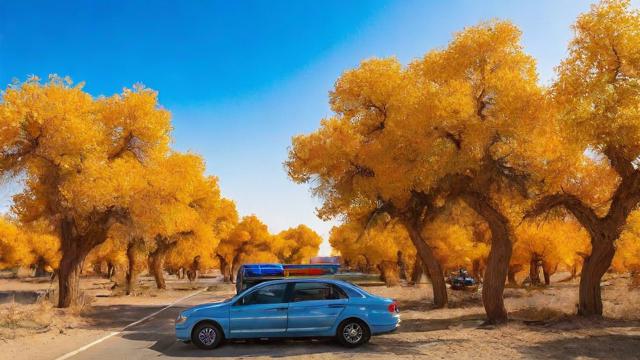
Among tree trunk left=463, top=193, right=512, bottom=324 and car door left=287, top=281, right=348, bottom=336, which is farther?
tree trunk left=463, top=193, right=512, bottom=324

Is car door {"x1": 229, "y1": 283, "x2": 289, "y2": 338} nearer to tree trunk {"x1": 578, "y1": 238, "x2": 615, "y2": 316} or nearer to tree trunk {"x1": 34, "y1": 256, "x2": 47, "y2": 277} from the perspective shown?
tree trunk {"x1": 578, "y1": 238, "x2": 615, "y2": 316}

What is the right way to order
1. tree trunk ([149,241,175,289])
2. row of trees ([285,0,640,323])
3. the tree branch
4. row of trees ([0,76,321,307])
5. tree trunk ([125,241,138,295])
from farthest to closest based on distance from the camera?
tree trunk ([149,241,175,289])
tree trunk ([125,241,138,295])
row of trees ([0,76,321,307])
the tree branch
row of trees ([285,0,640,323])

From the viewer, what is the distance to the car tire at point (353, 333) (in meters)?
11.8

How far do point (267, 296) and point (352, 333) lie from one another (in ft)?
6.85

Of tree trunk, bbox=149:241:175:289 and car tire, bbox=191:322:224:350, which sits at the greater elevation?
tree trunk, bbox=149:241:175:289

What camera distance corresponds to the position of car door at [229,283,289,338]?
11836 mm

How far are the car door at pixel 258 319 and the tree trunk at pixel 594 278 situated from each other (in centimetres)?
983

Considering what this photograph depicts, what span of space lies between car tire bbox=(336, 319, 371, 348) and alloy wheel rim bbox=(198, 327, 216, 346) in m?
2.77

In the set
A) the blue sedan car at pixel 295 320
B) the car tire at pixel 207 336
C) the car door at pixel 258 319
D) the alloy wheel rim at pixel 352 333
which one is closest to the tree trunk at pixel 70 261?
the blue sedan car at pixel 295 320

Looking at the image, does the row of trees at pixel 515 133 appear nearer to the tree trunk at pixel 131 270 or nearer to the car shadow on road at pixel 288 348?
the car shadow on road at pixel 288 348

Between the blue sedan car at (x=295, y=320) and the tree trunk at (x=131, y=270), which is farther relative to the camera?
the tree trunk at (x=131, y=270)

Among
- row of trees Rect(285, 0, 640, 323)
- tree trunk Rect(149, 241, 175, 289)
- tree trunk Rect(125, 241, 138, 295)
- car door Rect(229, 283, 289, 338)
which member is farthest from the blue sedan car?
tree trunk Rect(149, 241, 175, 289)

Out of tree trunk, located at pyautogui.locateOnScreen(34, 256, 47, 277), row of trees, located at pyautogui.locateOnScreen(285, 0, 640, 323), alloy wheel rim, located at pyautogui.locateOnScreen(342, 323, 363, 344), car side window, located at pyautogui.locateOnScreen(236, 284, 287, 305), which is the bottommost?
alloy wheel rim, located at pyautogui.locateOnScreen(342, 323, 363, 344)

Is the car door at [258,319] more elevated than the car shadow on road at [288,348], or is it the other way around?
the car door at [258,319]
